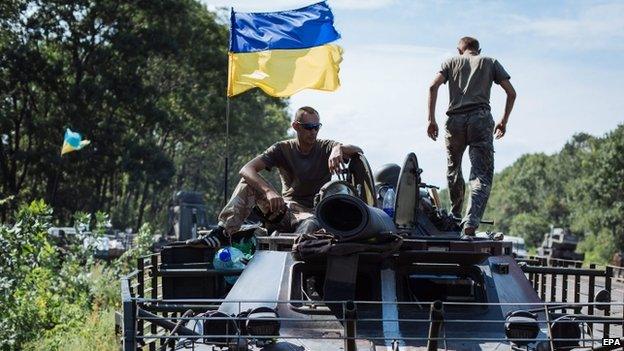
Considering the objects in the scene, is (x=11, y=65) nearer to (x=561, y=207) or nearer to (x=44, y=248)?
(x=44, y=248)

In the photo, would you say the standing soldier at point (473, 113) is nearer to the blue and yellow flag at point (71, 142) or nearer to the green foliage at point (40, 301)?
the green foliage at point (40, 301)

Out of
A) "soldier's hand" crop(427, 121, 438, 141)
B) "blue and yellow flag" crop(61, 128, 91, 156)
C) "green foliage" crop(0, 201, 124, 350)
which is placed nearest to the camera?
"soldier's hand" crop(427, 121, 438, 141)

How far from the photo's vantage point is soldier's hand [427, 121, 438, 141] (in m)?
11.6

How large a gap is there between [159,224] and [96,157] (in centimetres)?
2363

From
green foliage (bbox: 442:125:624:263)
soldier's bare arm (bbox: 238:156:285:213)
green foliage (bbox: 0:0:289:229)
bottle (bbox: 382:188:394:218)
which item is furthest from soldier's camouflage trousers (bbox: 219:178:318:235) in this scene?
green foliage (bbox: 442:125:624:263)

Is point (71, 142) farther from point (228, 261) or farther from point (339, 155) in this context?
point (339, 155)

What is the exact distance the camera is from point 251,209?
37.0 feet

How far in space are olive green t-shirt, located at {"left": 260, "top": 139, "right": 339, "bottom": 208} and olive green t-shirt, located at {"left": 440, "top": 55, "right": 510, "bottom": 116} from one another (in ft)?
4.44

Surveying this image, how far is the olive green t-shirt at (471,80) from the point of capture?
1148 cm

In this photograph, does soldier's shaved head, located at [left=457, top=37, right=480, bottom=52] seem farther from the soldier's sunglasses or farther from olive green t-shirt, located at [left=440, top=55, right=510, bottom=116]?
the soldier's sunglasses

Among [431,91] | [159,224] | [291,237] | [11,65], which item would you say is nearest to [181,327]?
[291,237]

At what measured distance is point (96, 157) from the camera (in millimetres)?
Result: 46188

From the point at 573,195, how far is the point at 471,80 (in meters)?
76.6

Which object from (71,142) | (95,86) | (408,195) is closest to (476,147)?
(408,195)
